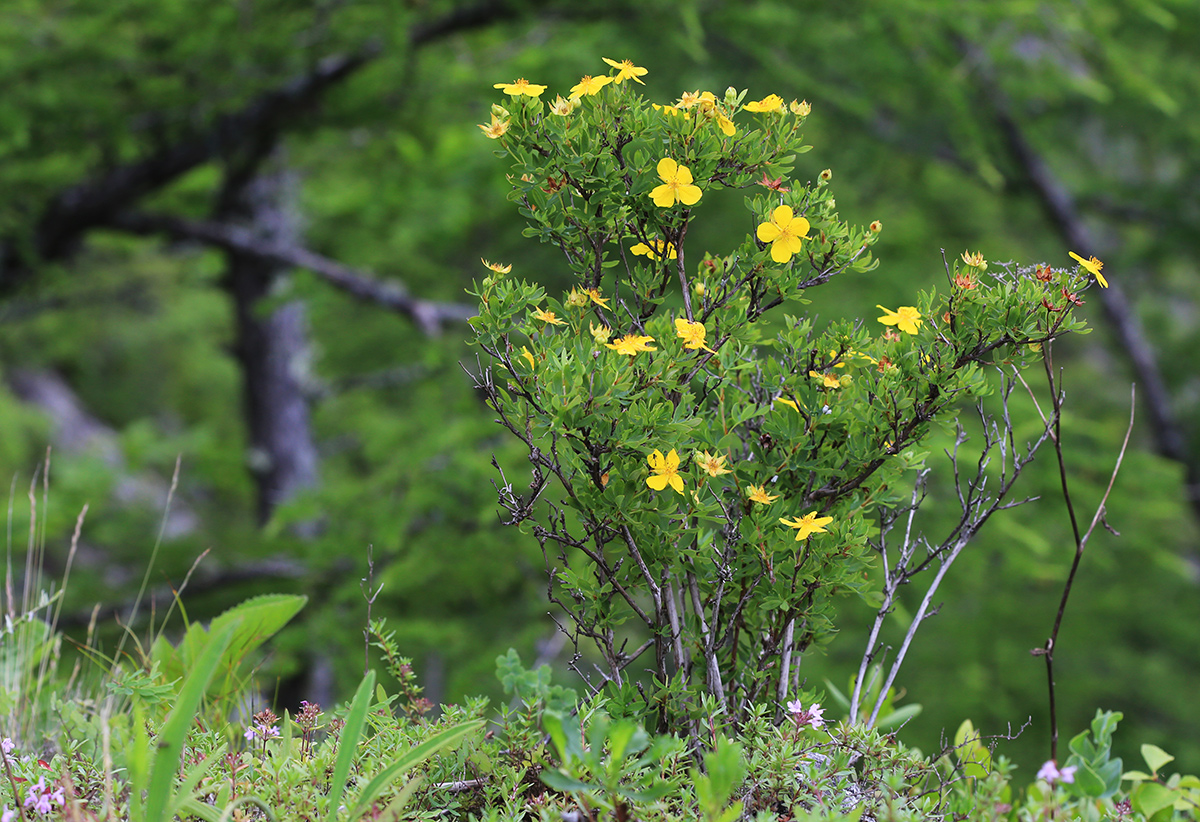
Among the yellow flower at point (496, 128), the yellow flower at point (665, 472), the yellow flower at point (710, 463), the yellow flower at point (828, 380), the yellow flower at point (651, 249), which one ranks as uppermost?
the yellow flower at point (496, 128)

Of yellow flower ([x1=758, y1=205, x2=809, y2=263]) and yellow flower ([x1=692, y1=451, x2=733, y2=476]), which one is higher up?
yellow flower ([x1=758, y1=205, x2=809, y2=263])

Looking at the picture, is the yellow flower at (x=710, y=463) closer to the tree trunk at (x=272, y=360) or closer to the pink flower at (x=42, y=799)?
the pink flower at (x=42, y=799)

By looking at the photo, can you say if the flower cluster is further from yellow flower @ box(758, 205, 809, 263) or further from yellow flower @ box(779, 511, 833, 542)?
yellow flower @ box(758, 205, 809, 263)

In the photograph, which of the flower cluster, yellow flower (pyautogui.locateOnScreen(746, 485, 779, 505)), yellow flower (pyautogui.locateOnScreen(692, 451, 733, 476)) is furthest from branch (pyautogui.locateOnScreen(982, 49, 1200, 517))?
the flower cluster

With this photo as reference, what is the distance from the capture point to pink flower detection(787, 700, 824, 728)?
1.41 meters

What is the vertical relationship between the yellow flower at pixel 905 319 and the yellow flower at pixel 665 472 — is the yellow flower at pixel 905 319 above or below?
above

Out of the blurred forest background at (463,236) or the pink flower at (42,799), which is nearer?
the pink flower at (42,799)

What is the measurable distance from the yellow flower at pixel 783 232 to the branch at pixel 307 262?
3.57 m

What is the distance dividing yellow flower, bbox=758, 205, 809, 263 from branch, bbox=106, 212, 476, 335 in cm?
357

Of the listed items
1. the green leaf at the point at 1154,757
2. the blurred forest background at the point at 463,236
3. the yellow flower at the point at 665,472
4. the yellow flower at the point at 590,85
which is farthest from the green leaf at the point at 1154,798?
the blurred forest background at the point at 463,236

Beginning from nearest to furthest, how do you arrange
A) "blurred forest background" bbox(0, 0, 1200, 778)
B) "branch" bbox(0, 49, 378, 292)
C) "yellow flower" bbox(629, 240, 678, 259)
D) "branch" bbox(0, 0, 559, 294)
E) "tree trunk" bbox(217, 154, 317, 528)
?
"yellow flower" bbox(629, 240, 678, 259), "blurred forest background" bbox(0, 0, 1200, 778), "branch" bbox(0, 0, 559, 294), "branch" bbox(0, 49, 378, 292), "tree trunk" bbox(217, 154, 317, 528)

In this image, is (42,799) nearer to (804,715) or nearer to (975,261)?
(804,715)

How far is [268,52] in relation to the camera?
4449mm

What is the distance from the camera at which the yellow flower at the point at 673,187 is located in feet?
4.28
